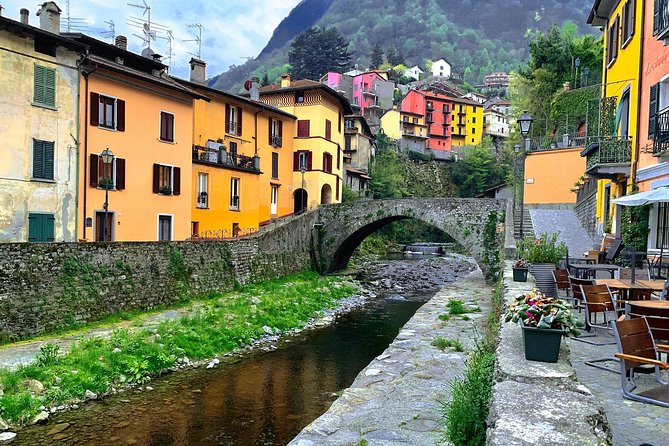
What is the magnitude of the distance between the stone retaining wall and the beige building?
17.6 meters

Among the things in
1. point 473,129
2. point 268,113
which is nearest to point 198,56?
point 268,113

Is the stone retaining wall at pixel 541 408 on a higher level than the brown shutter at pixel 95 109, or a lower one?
lower

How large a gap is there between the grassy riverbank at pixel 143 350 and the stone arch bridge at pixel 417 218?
899cm

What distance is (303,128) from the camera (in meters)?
33.1

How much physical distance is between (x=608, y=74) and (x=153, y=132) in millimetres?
18692

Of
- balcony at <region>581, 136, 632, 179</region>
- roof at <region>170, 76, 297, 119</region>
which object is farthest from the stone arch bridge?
balcony at <region>581, 136, 632, 179</region>

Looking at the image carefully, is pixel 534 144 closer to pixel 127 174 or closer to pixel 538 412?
pixel 127 174

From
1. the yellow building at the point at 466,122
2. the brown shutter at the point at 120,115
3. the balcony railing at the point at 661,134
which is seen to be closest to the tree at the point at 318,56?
the yellow building at the point at 466,122

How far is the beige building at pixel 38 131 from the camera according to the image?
55.3ft

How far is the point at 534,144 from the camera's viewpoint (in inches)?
1233

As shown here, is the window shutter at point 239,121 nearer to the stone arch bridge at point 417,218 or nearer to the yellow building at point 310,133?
the yellow building at point 310,133

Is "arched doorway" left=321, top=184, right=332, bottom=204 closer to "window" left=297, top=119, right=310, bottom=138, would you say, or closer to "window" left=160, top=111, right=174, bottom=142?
"window" left=297, top=119, right=310, bottom=138

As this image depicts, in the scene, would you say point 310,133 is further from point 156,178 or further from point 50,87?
point 50,87

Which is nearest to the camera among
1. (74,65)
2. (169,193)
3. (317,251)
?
(74,65)
